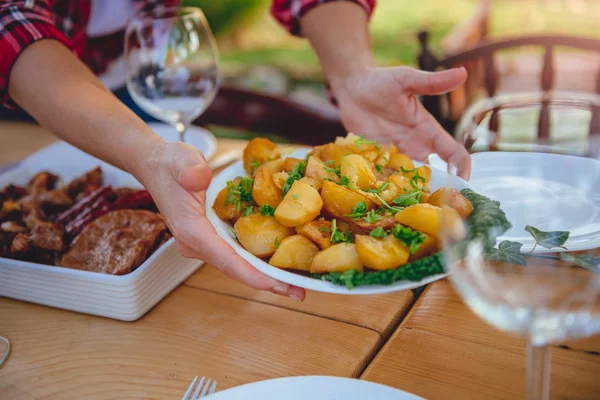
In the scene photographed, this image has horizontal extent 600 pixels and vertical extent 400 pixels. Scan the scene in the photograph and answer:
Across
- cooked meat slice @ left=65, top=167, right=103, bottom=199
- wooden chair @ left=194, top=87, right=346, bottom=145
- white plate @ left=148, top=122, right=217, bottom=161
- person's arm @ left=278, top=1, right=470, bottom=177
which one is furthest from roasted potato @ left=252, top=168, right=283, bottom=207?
wooden chair @ left=194, top=87, right=346, bottom=145

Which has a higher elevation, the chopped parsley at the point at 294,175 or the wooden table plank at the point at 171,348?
the chopped parsley at the point at 294,175

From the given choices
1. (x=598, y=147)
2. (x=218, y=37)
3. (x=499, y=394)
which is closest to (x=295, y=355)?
(x=499, y=394)

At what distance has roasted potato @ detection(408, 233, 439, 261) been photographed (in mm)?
858

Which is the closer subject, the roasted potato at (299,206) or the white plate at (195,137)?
the roasted potato at (299,206)

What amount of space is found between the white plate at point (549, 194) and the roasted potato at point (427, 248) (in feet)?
0.35

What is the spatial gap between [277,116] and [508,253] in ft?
6.53

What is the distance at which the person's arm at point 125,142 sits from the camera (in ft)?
3.18

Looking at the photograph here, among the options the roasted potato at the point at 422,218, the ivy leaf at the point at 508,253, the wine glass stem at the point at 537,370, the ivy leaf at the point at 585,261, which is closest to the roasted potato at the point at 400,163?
the roasted potato at the point at 422,218

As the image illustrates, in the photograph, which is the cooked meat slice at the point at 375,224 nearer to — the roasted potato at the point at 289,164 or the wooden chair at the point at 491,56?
the roasted potato at the point at 289,164

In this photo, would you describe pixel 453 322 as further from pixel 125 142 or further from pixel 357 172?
pixel 125 142

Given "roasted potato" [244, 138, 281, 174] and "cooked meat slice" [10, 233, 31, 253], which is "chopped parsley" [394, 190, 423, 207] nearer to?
"roasted potato" [244, 138, 281, 174]

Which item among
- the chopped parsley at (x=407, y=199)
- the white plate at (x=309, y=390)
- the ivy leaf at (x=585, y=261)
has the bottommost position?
the white plate at (x=309, y=390)

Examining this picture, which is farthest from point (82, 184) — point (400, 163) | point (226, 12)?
point (226, 12)

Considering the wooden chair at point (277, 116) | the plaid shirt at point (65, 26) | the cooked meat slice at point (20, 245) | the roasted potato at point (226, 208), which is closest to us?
the roasted potato at point (226, 208)
